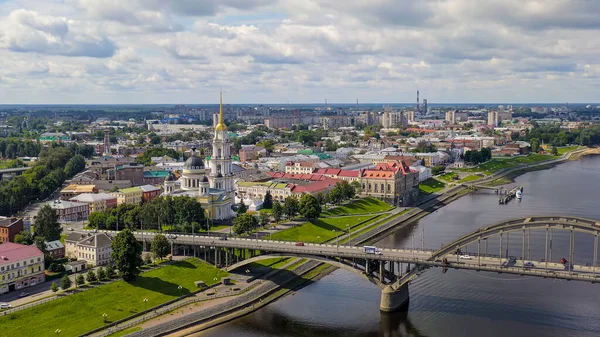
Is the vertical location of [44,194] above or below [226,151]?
below

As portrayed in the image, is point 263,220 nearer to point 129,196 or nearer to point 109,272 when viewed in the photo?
point 109,272

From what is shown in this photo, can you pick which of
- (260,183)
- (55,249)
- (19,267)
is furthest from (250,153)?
(19,267)

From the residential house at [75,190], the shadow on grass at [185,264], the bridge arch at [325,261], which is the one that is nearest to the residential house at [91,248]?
the shadow on grass at [185,264]

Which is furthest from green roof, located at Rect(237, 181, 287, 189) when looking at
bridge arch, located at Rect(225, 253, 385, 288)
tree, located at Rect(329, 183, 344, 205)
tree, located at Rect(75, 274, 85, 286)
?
tree, located at Rect(75, 274, 85, 286)

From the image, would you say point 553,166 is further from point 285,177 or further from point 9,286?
point 9,286

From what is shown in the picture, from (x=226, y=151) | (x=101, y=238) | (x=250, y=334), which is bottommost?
(x=250, y=334)

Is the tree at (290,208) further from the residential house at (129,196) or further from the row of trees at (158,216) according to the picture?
the residential house at (129,196)

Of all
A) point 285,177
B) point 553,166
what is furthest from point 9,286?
point 553,166

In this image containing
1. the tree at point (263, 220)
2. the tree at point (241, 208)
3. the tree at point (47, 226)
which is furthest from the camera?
the tree at point (241, 208)
